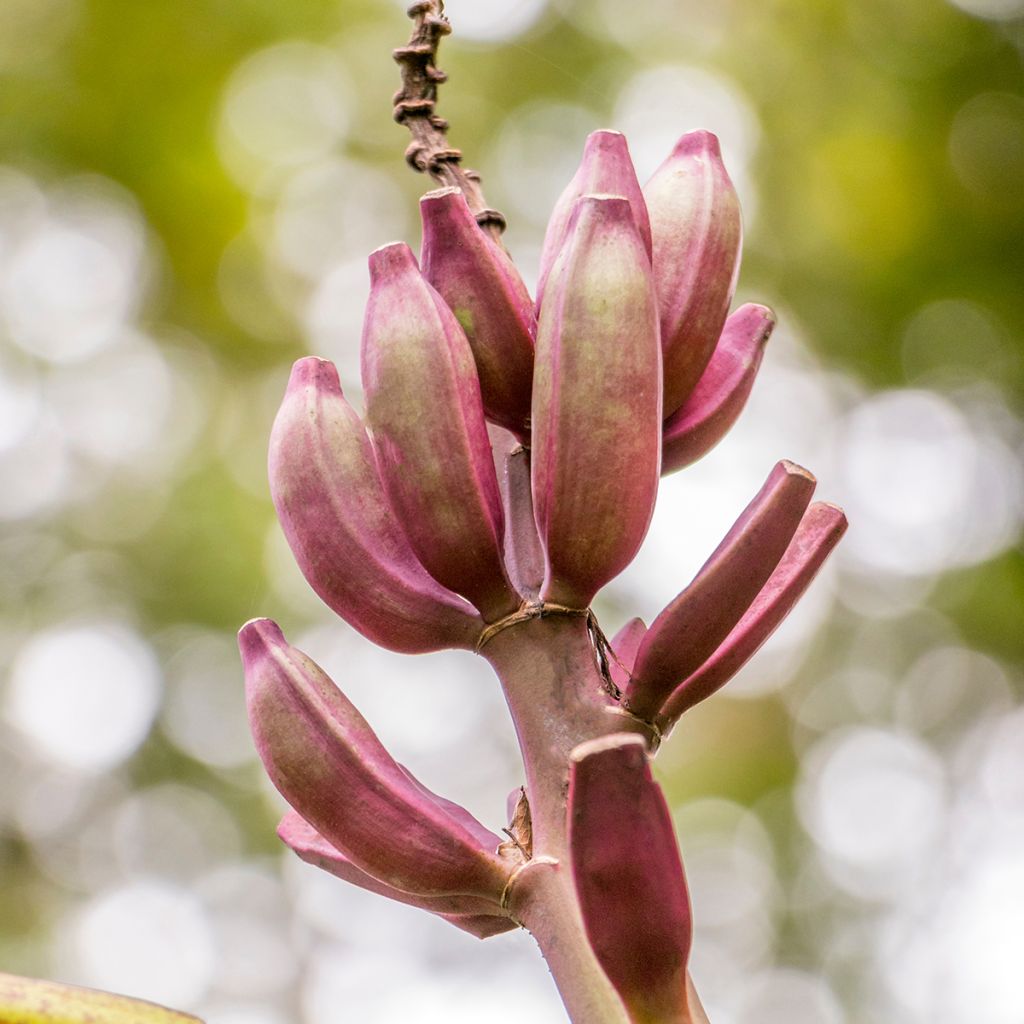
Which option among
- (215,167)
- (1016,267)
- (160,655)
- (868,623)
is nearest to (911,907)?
(868,623)

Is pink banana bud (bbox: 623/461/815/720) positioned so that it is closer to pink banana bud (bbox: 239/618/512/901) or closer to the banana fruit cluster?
the banana fruit cluster

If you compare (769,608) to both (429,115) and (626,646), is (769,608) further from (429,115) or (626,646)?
(429,115)

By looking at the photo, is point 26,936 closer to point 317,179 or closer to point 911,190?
point 317,179

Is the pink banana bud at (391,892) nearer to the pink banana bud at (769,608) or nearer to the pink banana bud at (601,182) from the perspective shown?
the pink banana bud at (769,608)

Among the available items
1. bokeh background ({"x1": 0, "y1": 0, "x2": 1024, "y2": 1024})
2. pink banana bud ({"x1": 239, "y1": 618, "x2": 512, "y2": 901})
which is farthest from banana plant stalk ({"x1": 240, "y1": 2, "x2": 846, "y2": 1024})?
bokeh background ({"x1": 0, "y1": 0, "x2": 1024, "y2": 1024})

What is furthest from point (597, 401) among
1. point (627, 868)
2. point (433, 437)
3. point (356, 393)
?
point (356, 393)

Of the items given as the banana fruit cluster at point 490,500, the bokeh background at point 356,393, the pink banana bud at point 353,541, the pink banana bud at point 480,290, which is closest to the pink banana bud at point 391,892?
the banana fruit cluster at point 490,500
